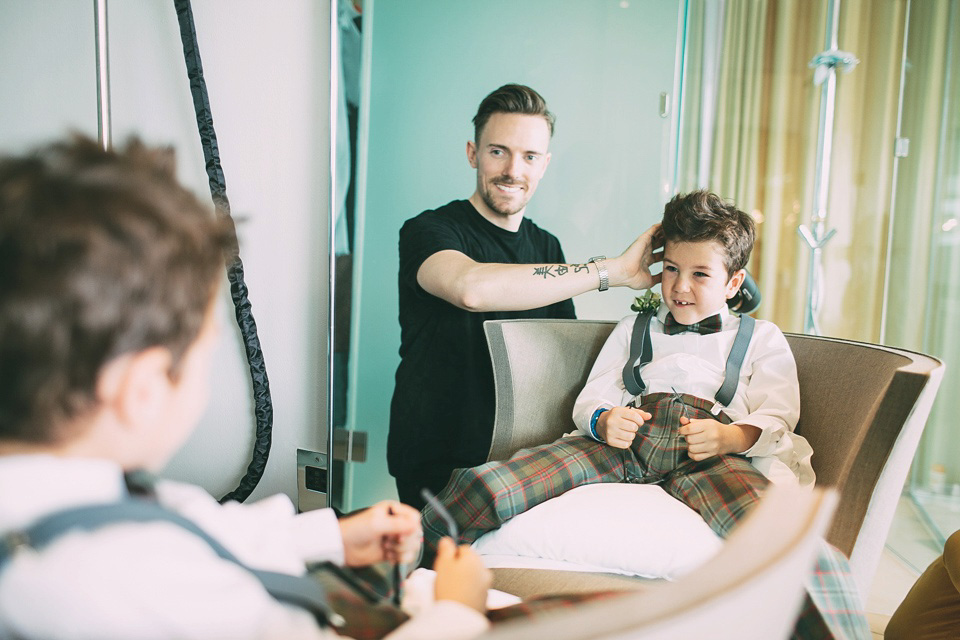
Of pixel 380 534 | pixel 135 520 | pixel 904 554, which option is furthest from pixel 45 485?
pixel 904 554

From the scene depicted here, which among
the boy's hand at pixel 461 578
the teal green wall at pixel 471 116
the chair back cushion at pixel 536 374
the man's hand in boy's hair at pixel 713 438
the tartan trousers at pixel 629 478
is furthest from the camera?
the teal green wall at pixel 471 116

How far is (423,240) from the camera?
1.75 meters

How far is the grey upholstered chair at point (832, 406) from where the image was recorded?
104cm

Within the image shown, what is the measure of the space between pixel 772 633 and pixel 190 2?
2.26 meters

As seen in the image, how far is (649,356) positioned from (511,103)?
0.89 m

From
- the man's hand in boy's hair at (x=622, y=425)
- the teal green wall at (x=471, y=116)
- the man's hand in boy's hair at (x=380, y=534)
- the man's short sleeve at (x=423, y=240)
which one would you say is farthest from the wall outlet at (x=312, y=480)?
the man's hand in boy's hair at (x=380, y=534)

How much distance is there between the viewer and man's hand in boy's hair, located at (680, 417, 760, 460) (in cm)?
130

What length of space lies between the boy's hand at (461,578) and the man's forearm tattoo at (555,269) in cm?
103

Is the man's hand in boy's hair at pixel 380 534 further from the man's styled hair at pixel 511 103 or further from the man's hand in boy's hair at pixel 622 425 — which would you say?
the man's styled hair at pixel 511 103

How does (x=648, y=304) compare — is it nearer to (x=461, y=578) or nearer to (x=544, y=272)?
(x=544, y=272)

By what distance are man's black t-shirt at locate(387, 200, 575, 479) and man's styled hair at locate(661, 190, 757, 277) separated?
0.50 meters

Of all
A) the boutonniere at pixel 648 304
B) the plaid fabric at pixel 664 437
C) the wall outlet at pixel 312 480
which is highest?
the boutonniere at pixel 648 304

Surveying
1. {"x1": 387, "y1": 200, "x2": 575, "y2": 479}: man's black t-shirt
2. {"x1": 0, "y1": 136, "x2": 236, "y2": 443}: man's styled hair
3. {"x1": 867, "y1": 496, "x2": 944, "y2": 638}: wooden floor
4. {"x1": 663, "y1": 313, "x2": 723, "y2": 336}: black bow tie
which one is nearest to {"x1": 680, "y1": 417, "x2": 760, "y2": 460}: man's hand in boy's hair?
{"x1": 663, "y1": 313, "x2": 723, "y2": 336}: black bow tie

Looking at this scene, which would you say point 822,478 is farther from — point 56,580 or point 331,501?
point 331,501
